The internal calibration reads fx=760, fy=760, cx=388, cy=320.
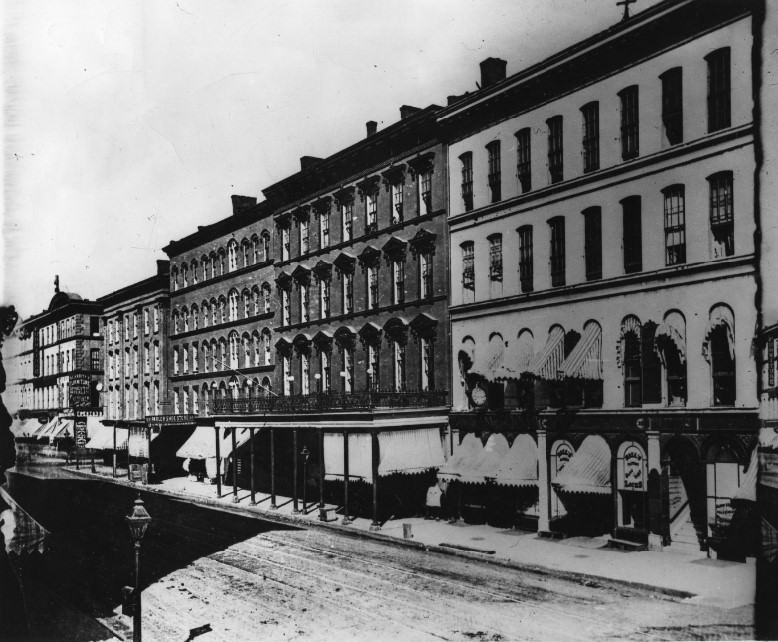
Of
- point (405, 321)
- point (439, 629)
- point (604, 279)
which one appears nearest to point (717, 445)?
point (604, 279)

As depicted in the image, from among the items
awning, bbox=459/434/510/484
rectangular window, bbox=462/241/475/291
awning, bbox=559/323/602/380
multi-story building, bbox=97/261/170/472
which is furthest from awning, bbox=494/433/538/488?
multi-story building, bbox=97/261/170/472

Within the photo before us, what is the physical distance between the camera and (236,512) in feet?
95.0

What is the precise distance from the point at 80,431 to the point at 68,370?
3.72 m

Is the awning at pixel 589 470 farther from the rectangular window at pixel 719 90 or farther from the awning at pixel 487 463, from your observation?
the rectangular window at pixel 719 90

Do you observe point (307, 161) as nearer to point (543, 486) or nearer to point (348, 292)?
point (348, 292)

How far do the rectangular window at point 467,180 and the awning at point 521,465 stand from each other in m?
7.55

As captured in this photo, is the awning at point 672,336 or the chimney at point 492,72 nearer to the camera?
the awning at point 672,336

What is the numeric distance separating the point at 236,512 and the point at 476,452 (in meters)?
11.0

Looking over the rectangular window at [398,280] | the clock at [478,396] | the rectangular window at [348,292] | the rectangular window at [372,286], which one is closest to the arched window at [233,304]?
the rectangular window at [348,292]

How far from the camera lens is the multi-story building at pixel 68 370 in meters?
36.4

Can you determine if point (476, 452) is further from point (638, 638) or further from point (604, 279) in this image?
point (638, 638)

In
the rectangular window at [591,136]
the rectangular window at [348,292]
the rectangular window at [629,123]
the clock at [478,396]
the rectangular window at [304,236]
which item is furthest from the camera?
the rectangular window at [304,236]

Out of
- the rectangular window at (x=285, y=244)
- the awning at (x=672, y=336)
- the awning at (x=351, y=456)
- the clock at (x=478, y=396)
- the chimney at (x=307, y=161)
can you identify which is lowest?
the awning at (x=351, y=456)

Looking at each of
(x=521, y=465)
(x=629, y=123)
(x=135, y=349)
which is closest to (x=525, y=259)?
(x=629, y=123)
